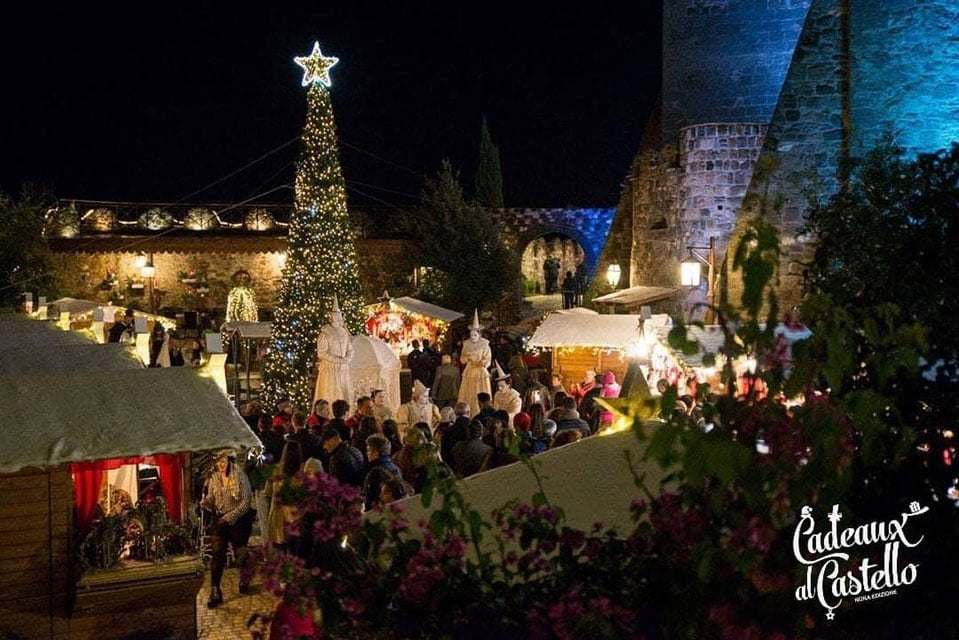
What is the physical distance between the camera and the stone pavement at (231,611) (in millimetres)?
6961

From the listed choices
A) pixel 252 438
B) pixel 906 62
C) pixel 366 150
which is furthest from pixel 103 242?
pixel 252 438

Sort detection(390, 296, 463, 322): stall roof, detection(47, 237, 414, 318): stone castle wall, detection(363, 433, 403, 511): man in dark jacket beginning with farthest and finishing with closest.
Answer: detection(47, 237, 414, 318): stone castle wall < detection(390, 296, 463, 322): stall roof < detection(363, 433, 403, 511): man in dark jacket

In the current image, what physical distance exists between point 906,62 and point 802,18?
2891 mm

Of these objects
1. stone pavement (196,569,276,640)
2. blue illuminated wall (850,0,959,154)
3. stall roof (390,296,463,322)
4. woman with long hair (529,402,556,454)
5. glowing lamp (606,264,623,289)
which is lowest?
stone pavement (196,569,276,640)

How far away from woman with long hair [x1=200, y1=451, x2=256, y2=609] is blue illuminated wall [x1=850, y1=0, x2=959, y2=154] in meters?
12.3

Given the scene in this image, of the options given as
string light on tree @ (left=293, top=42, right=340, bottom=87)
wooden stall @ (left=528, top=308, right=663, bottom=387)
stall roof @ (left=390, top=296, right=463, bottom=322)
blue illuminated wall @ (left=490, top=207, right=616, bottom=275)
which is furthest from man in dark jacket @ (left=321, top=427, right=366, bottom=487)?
blue illuminated wall @ (left=490, top=207, right=616, bottom=275)

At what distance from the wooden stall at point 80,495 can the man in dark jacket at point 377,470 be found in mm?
1241

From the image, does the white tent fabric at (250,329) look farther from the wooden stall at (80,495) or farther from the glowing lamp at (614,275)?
the wooden stall at (80,495)

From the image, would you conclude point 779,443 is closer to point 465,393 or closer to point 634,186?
point 465,393

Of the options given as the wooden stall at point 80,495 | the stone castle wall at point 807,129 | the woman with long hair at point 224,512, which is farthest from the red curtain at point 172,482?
the stone castle wall at point 807,129

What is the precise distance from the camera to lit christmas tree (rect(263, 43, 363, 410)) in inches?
616

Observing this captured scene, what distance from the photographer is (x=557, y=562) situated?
9.73 feet

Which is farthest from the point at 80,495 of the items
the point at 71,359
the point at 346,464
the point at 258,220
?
the point at 258,220

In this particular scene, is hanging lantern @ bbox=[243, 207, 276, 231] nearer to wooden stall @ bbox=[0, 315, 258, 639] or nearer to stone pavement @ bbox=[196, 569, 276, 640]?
stone pavement @ bbox=[196, 569, 276, 640]
